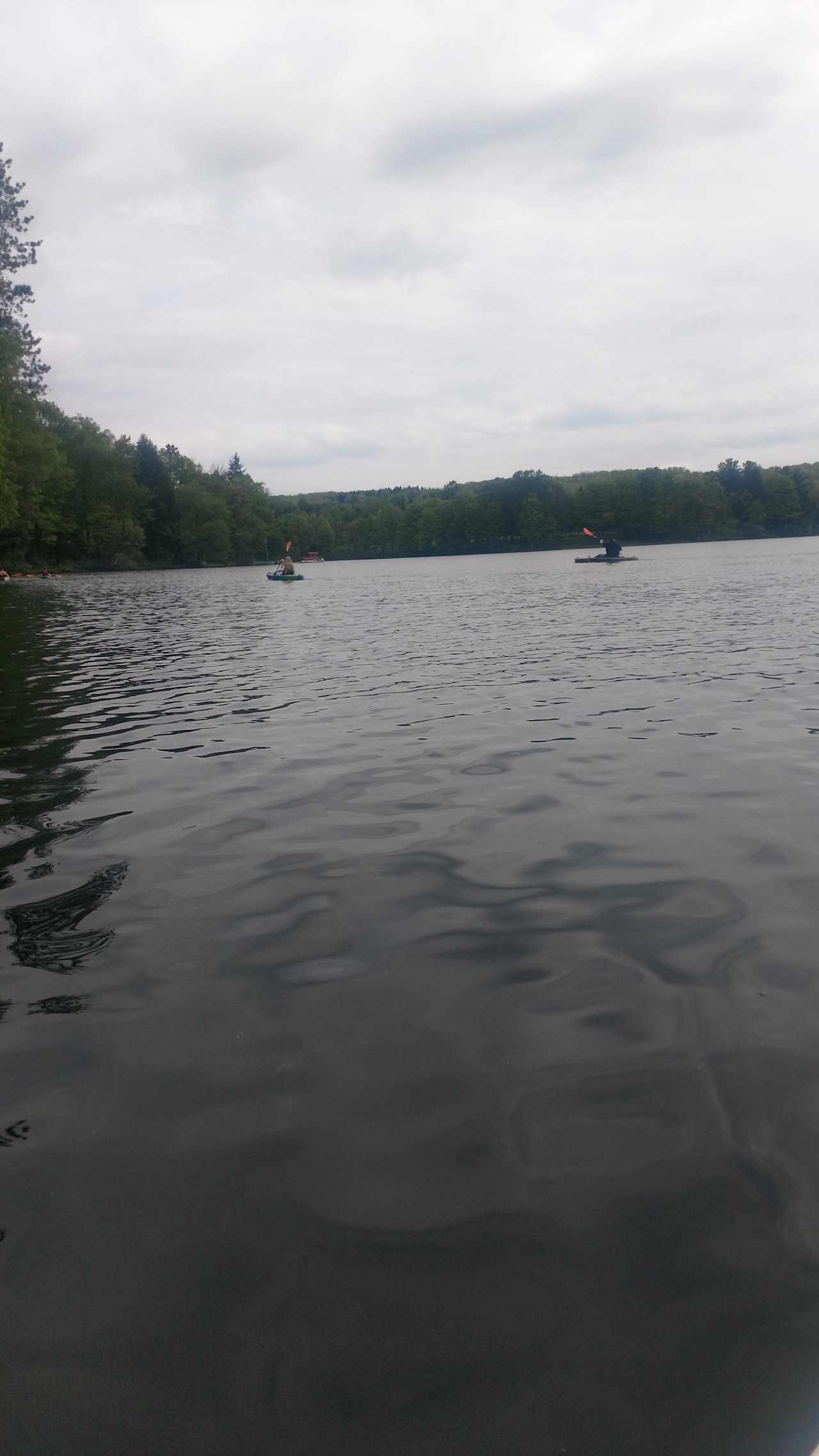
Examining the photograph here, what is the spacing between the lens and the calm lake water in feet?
7.16

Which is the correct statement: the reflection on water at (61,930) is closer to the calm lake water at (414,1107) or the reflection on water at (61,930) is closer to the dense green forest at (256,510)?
the calm lake water at (414,1107)

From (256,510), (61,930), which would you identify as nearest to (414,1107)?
(61,930)

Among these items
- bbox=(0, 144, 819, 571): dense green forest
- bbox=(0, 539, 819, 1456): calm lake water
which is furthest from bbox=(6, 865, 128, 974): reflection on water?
bbox=(0, 144, 819, 571): dense green forest

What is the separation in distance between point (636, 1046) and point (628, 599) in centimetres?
3037

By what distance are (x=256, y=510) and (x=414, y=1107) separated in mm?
159180

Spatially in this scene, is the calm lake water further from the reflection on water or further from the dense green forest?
the dense green forest

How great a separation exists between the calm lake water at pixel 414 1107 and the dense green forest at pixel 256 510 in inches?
2243

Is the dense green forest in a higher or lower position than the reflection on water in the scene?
higher

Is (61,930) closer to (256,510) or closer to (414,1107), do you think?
(414,1107)

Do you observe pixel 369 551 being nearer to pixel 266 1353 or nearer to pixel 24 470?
pixel 24 470

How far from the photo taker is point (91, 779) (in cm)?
862

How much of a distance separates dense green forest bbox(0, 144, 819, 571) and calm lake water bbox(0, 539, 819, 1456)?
5697 cm

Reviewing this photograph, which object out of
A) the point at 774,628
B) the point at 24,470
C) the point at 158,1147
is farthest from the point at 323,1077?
the point at 24,470

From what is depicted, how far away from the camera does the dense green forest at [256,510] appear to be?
270ft
